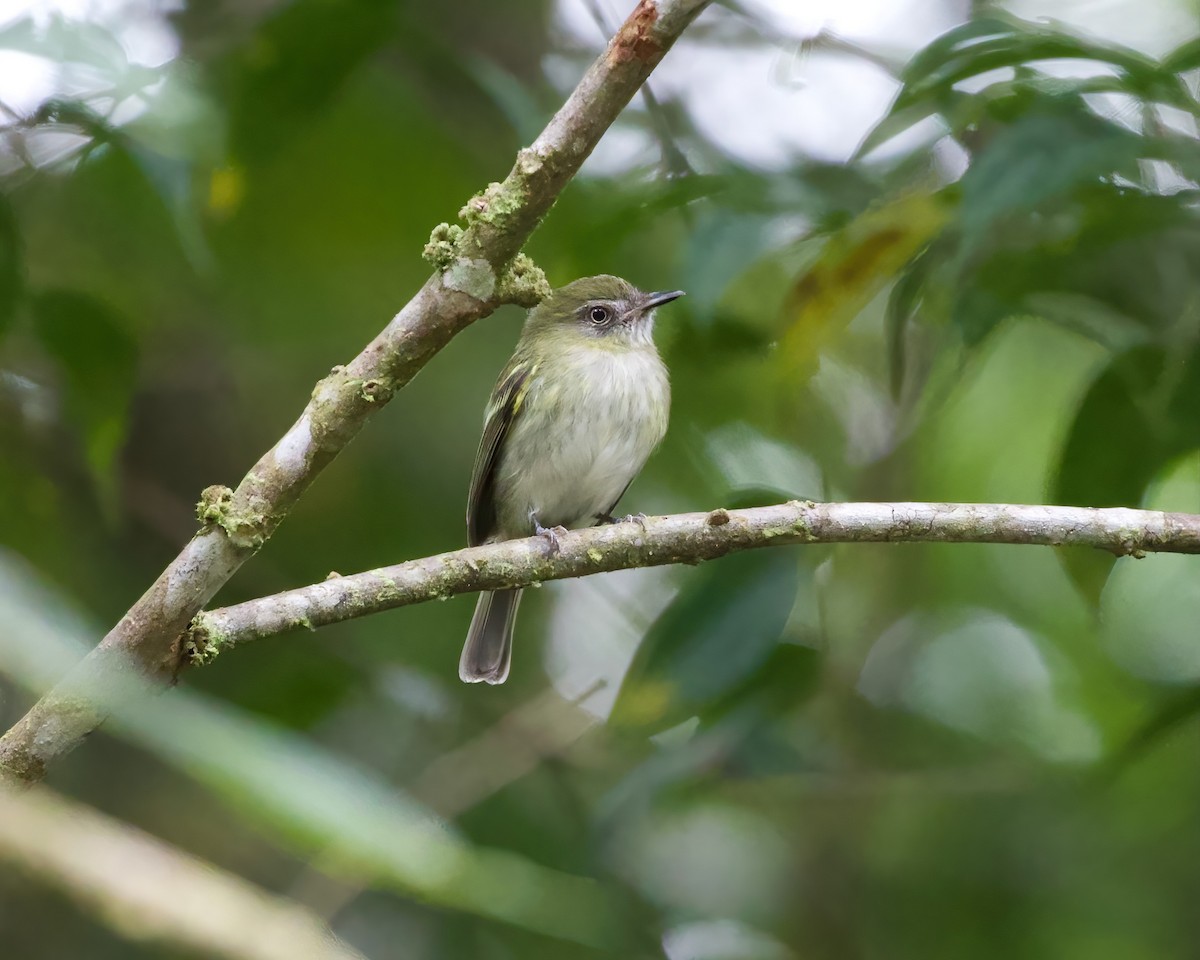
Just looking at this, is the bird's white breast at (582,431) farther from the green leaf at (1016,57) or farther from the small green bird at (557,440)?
the green leaf at (1016,57)

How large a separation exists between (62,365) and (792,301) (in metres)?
2.31

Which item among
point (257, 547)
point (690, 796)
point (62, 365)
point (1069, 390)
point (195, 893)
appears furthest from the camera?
point (1069, 390)

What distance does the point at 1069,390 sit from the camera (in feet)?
18.4

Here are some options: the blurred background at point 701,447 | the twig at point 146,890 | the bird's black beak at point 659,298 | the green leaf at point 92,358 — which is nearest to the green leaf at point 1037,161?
the blurred background at point 701,447

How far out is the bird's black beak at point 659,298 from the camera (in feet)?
16.7

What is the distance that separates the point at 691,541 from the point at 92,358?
1988 millimetres

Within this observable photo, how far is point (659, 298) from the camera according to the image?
522 centimetres

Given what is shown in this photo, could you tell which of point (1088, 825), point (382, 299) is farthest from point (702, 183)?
point (1088, 825)

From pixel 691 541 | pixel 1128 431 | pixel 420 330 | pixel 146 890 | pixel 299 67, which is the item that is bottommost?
pixel 146 890

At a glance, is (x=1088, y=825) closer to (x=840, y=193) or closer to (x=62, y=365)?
(x=840, y=193)

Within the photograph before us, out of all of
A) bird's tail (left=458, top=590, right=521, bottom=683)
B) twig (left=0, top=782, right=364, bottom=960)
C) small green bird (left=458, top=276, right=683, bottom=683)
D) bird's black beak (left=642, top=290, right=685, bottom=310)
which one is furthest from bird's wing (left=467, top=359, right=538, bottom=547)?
twig (left=0, top=782, right=364, bottom=960)

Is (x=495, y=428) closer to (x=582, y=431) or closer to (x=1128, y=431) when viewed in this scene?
(x=582, y=431)

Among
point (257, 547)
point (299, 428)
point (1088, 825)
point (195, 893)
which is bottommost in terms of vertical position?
point (195, 893)

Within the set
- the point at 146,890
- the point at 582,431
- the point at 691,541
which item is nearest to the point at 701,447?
the point at 582,431
